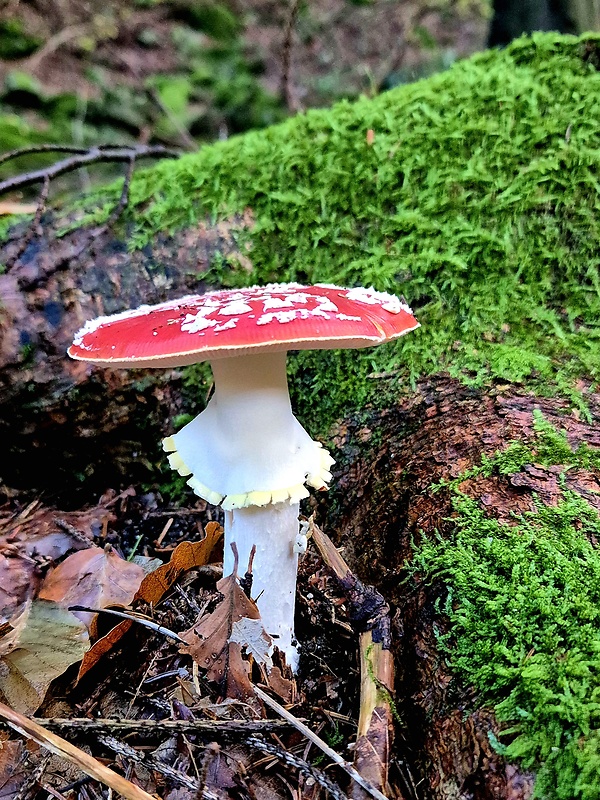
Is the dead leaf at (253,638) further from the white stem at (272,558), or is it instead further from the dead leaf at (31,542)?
the dead leaf at (31,542)

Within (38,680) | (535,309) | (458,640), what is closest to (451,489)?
(458,640)

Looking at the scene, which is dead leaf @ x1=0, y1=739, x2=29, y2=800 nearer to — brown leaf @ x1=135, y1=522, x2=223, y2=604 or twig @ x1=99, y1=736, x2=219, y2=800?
twig @ x1=99, y1=736, x2=219, y2=800

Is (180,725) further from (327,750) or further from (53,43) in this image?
(53,43)

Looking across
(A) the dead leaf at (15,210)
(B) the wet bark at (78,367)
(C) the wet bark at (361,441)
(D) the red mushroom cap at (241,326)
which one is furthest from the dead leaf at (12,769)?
(A) the dead leaf at (15,210)

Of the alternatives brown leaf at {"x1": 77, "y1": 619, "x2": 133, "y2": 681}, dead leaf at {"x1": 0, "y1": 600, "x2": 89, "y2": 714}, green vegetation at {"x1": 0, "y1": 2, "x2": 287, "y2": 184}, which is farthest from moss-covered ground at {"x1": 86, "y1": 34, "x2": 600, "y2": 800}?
green vegetation at {"x1": 0, "y1": 2, "x2": 287, "y2": 184}

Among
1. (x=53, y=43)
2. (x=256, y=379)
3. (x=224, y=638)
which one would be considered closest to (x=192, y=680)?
(x=224, y=638)
